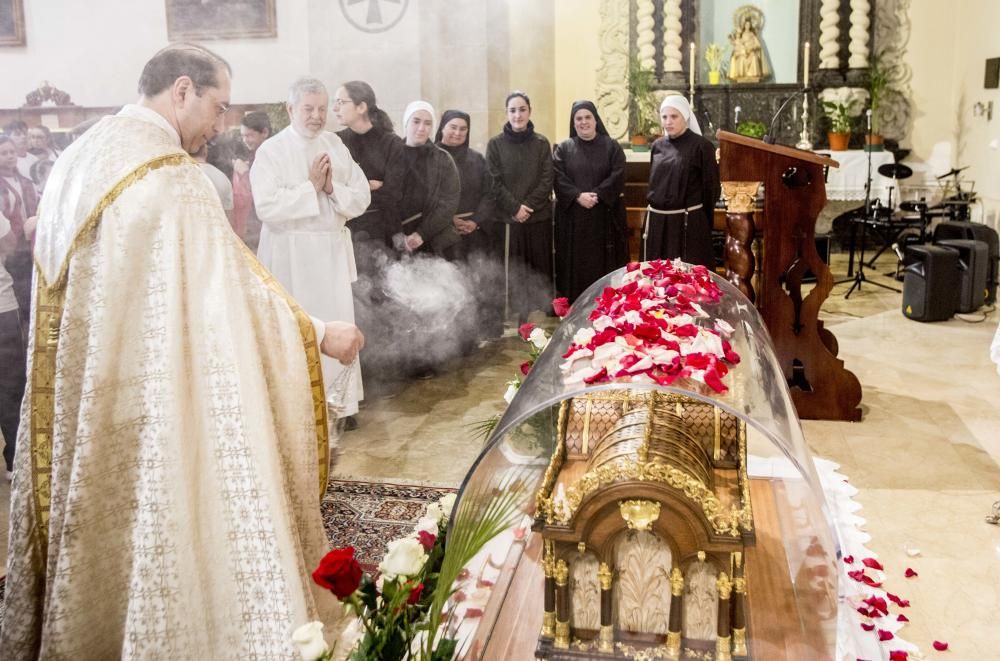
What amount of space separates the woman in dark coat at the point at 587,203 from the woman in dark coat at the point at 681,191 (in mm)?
594

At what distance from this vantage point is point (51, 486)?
2695 mm

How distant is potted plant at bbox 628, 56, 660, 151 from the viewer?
12.1 meters

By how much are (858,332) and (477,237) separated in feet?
10.2

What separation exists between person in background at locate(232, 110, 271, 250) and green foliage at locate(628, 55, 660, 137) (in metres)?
7.82

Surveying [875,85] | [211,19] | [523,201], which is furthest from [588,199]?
[875,85]

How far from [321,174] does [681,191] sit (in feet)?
10.1

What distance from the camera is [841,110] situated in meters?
11.8

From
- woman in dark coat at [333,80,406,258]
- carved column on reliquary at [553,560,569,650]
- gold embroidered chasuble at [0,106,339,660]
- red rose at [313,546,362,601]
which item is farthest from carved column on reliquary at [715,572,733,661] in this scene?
woman in dark coat at [333,80,406,258]

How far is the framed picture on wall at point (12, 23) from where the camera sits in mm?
3529

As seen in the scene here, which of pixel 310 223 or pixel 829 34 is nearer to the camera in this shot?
pixel 310 223

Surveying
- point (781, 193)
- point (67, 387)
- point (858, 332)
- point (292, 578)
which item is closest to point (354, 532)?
point (292, 578)

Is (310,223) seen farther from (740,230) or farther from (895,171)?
(895,171)

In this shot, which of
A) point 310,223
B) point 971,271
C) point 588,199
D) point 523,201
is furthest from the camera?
point 971,271

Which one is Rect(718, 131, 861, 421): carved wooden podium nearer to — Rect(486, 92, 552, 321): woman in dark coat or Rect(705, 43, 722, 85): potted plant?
Rect(486, 92, 552, 321): woman in dark coat
